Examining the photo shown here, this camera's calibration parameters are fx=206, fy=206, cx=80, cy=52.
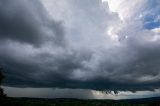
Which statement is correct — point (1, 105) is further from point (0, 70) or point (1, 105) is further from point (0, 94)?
point (0, 70)

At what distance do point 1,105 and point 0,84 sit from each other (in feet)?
38.0

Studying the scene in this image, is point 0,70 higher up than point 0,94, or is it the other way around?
point 0,70

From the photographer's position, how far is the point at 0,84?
378ft

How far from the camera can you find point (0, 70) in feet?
369

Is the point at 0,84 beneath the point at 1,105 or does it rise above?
above

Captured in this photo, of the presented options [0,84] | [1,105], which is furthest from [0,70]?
[1,105]

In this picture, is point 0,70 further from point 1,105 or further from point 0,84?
point 1,105

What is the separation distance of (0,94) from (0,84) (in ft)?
27.9

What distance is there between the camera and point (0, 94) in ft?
356

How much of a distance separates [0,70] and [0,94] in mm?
13026

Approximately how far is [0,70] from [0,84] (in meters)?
8.65

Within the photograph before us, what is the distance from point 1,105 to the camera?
367ft

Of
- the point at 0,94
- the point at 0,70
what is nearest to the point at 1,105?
the point at 0,94
